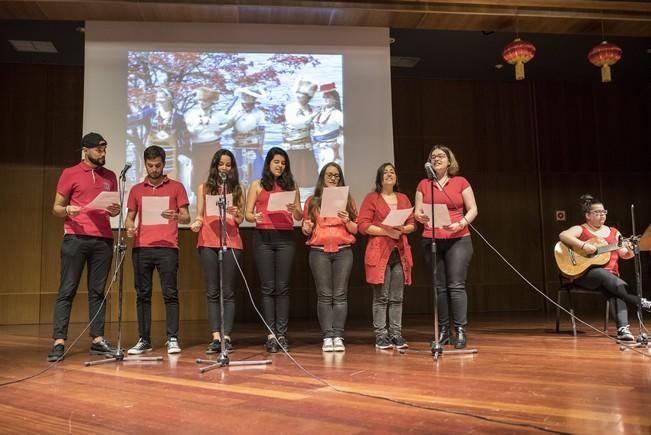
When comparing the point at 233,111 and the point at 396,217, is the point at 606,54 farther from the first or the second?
the point at 233,111

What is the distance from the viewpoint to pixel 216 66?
477cm

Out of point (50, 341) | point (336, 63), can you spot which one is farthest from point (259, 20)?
point (50, 341)

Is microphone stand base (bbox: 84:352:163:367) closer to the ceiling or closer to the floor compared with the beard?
closer to the floor

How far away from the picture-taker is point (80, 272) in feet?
10.6

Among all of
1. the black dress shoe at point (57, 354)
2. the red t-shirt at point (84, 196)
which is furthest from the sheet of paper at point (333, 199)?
the black dress shoe at point (57, 354)

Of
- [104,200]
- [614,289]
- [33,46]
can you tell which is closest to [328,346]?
[104,200]

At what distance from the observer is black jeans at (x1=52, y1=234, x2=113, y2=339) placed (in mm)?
3166

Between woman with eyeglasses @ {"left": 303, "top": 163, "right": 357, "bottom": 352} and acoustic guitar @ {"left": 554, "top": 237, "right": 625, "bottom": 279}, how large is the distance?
5.84 ft

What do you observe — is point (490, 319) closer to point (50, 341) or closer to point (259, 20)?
point (259, 20)

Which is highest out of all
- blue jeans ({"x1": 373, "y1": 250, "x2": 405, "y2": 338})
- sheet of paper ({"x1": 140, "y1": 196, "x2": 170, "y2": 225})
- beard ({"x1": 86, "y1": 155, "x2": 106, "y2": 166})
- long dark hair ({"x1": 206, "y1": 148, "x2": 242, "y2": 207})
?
beard ({"x1": 86, "y1": 155, "x2": 106, "y2": 166})

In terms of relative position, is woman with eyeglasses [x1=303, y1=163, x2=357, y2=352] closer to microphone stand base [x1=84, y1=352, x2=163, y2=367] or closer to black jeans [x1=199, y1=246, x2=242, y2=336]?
black jeans [x1=199, y1=246, x2=242, y2=336]

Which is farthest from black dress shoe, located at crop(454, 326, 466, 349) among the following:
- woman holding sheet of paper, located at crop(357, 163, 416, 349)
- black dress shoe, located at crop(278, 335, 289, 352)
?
black dress shoe, located at crop(278, 335, 289, 352)

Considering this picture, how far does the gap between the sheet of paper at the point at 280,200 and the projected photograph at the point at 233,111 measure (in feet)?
5.27

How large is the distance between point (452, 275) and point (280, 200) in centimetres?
119
